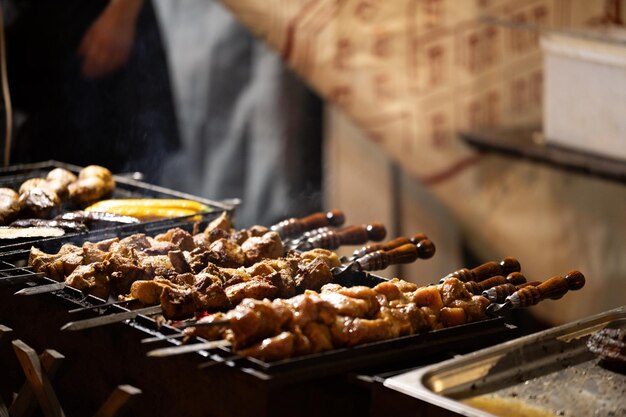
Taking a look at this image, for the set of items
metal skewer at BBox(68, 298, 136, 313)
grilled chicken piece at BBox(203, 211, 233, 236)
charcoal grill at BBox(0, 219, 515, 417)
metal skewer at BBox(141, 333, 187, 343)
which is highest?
grilled chicken piece at BBox(203, 211, 233, 236)

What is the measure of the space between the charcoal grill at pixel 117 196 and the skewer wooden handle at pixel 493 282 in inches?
54.1

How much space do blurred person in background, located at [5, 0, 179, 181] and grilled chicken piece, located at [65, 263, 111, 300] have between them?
112 inches

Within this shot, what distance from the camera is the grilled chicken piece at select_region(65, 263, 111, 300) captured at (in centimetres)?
288

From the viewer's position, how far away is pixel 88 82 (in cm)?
583

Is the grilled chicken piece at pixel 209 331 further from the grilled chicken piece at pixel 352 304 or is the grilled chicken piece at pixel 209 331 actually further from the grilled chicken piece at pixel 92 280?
the grilled chicken piece at pixel 92 280

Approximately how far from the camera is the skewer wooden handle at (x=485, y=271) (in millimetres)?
2953

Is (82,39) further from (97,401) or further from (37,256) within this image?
(97,401)

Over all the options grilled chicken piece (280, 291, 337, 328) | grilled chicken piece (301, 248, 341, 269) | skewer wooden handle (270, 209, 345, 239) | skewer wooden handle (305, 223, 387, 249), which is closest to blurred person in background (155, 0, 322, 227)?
skewer wooden handle (270, 209, 345, 239)

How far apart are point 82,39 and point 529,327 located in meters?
3.56

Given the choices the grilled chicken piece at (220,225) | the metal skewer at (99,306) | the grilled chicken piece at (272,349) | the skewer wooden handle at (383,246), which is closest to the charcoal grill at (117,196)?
the grilled chicken piece at (220,225)

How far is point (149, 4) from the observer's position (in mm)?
5793

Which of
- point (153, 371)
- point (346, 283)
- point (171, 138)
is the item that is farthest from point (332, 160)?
point (153, 371)

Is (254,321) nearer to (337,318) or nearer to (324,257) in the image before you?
(337,318)

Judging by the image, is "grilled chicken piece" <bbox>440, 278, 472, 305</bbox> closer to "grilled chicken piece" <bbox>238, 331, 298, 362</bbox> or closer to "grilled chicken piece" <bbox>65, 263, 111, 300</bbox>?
"grilled chicken piece" <bbox>238, 331, 298, 362</bbox>
